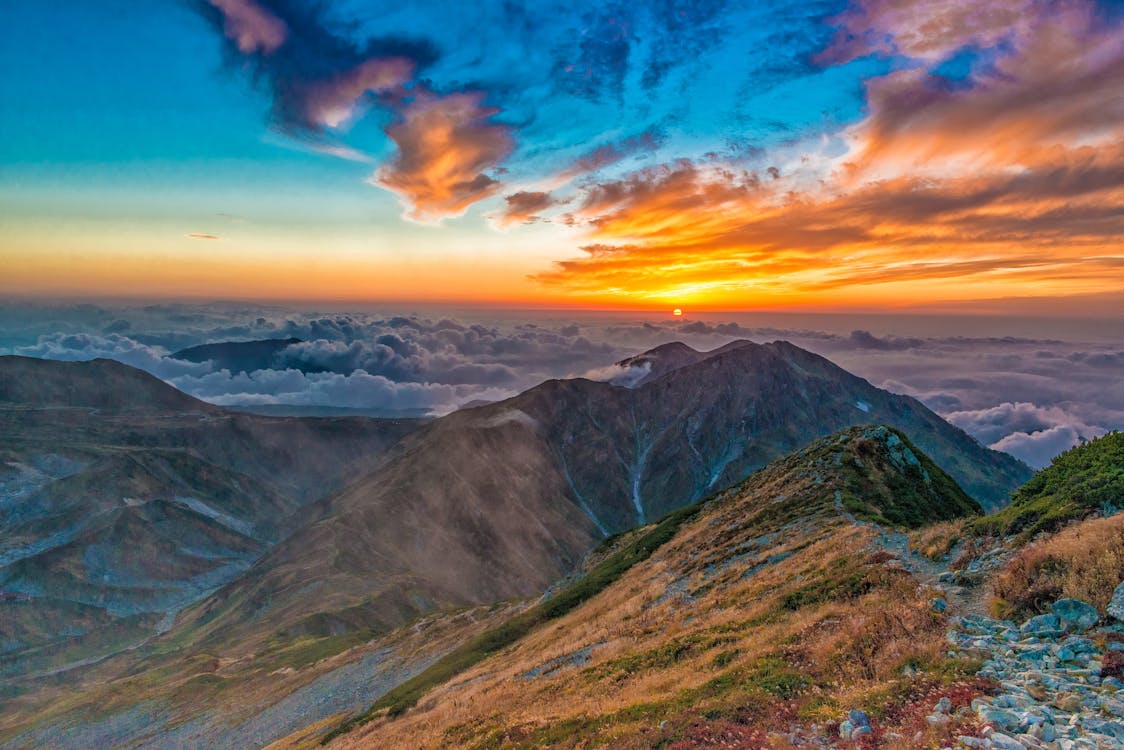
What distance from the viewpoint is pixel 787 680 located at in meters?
19.0

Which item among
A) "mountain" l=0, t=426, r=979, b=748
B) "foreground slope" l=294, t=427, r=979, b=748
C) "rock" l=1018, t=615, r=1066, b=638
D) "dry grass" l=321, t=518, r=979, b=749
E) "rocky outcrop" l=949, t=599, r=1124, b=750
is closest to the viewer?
"rocky outcrop" l=949, t=599, r=1124, b=750

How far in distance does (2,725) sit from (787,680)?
25098cm

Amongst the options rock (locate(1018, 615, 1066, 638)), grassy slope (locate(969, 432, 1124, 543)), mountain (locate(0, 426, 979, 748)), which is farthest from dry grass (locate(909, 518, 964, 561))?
rock (locate(1018, 615, 1066, 638))

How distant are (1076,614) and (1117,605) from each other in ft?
3.46

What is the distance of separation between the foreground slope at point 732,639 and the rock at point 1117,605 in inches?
175

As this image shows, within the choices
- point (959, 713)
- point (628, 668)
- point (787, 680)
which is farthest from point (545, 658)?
point (959, 713)

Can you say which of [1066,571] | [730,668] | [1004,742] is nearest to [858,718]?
[1004,742]

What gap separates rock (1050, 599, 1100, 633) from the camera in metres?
16.3

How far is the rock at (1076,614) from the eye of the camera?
1633cm

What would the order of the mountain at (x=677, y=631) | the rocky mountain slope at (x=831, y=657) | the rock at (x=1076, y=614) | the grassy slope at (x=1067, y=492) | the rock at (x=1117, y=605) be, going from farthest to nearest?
1. the grassy slope at (x=1067, y=492)
2. the mountain at (x=677, y=631)
3. the rock at (x=1076, y=614)
4. the rock at (x=1117, y=605)
5. the rocky mountain slope at (x=831, y=657)

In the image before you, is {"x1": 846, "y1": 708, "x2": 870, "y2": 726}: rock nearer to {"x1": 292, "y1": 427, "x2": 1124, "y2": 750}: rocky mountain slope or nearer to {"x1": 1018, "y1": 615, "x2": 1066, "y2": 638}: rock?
{"x1": 292, "y1": 427, "x2": 1124, "y2": 750}: rocky mountain slope

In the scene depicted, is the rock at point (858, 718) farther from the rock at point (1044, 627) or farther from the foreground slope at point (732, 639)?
the rock at point (1044, 627)

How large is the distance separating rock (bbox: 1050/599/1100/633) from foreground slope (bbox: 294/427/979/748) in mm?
3314

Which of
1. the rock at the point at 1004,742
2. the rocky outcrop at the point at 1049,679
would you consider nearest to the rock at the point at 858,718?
the rocky outcrop at the point at 1049,679
